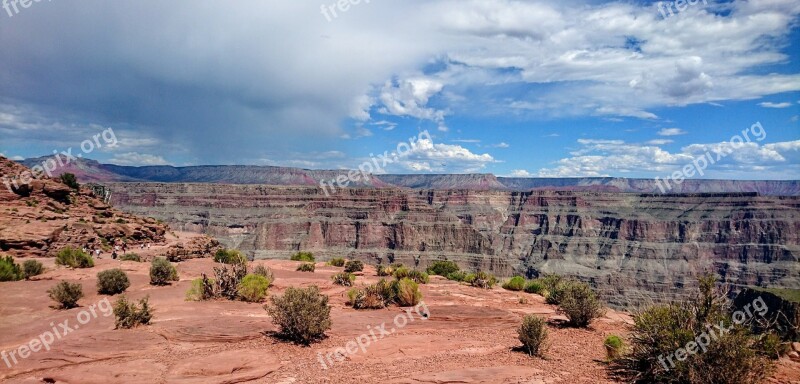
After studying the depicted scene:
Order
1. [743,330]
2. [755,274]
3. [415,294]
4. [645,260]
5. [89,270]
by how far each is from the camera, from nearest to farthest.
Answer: [743,330] < [415,294] < [89,270] < [755,274] < [645,260]

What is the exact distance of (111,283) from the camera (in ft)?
56.0

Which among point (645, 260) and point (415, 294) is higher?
point (415, 294)

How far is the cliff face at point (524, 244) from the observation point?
12181cm

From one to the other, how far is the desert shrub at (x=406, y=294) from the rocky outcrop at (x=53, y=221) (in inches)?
1063

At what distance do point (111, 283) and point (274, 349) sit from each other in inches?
423

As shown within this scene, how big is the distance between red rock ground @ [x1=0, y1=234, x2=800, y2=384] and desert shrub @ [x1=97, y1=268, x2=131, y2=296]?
1.18 metres

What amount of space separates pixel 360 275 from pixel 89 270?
14383 mm

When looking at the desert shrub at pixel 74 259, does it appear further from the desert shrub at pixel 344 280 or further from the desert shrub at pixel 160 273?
A: the desert shrub at pixel 344 280

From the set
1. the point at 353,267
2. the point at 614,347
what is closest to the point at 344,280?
the point at 353,267

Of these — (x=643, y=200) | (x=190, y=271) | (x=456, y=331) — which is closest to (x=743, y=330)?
(x=456, y=331)

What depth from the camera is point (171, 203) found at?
145 m

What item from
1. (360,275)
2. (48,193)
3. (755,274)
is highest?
(48,193)

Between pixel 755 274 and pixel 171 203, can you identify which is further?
pixel 171 203

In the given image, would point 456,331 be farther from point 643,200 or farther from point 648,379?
point 643,200
